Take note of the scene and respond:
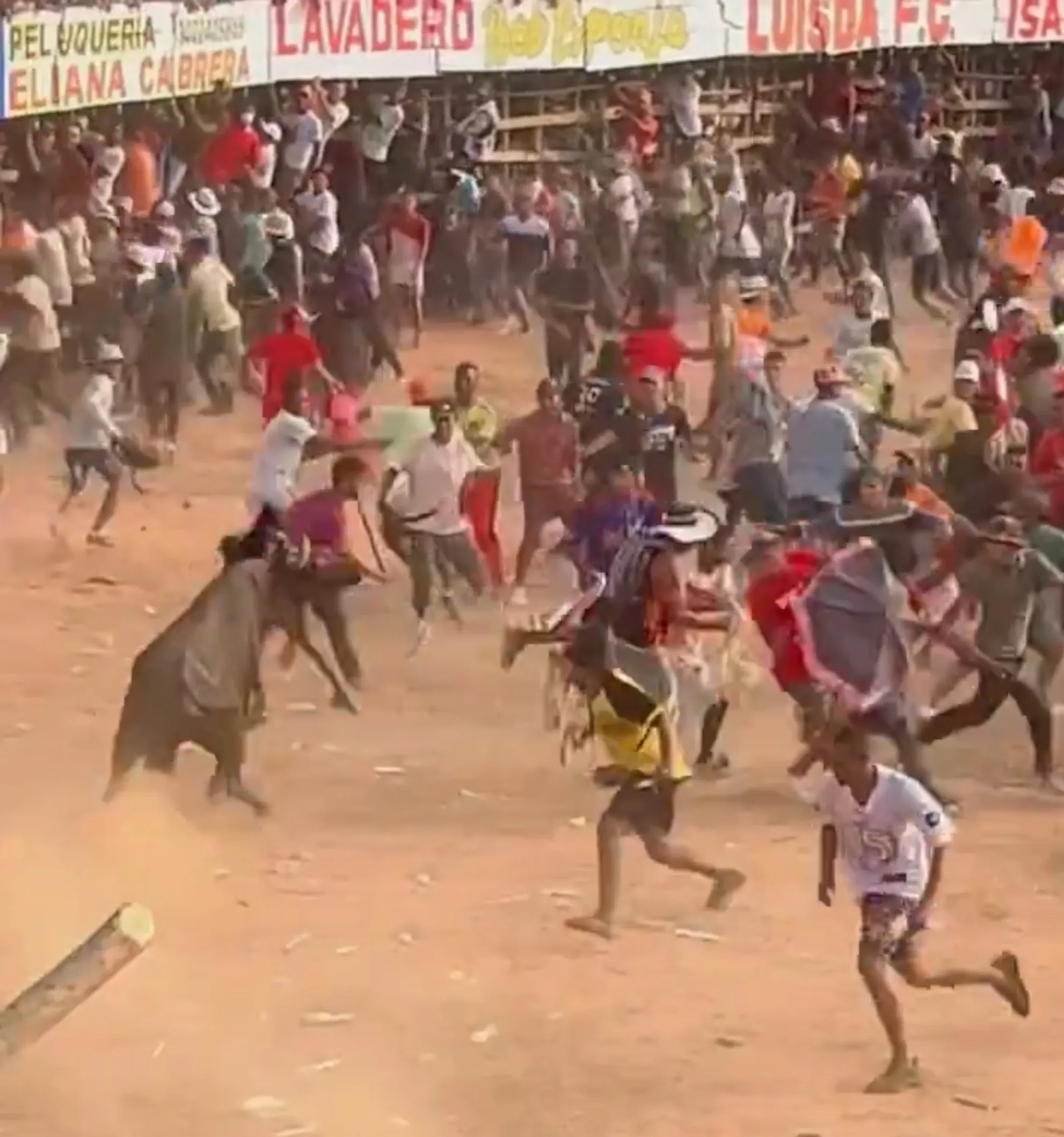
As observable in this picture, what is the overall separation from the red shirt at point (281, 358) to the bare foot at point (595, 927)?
23.3 feet

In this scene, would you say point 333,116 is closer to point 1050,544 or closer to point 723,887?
point 1050,544

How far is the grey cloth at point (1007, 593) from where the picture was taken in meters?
12.9

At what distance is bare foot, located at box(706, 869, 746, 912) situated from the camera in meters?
11.4

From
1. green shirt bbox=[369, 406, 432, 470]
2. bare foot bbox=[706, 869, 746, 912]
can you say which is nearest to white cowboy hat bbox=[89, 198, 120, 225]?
green shirt bbox=[369, 406, 432, 470]

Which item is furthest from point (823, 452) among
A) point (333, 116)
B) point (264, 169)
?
point (333, 116)

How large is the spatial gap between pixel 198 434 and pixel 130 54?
3128 millimetres

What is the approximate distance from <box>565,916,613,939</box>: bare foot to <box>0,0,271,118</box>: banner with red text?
38.0 feet

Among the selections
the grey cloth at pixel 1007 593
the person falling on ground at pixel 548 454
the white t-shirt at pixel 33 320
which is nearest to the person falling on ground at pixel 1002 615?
the grey cloth at pixel 1007 593

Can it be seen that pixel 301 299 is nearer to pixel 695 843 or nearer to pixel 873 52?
pixel 873 52

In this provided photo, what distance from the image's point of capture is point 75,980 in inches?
261

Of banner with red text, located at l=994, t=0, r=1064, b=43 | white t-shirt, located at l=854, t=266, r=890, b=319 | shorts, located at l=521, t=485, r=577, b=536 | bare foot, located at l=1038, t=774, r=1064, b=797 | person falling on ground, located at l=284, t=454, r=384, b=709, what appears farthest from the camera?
banner with red text, located at l=994, t=0, r=1064, b=43

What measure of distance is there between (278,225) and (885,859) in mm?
13618

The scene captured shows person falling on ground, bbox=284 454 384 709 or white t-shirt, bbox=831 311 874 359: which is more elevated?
white t-shirt, bbox=831 311 874 359

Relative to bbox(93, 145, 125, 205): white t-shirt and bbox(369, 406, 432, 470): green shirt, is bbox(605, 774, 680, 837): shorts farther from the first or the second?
bbox(93, 145, 125, 205): white t-shirt
